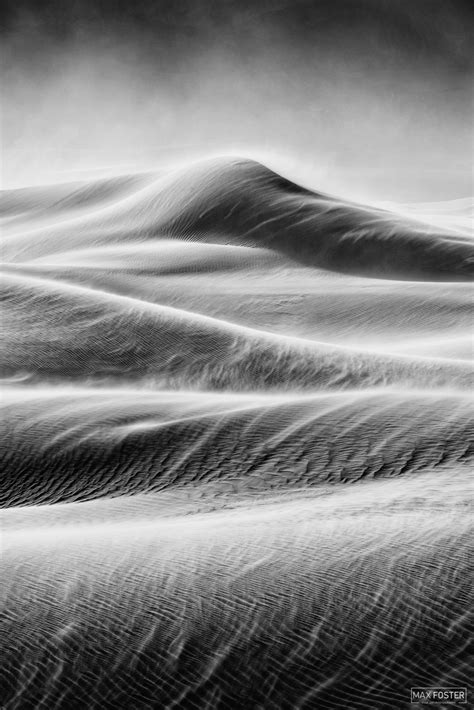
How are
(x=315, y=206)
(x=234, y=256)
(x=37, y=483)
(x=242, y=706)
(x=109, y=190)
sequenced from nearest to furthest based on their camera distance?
1. (x=242, y=706)
2. (x=37, y=483)
3. (x=234, y=256)
4. (x=315, y=206)
5. (x=109, y=190)

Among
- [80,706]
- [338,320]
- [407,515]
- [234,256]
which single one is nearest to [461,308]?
[338,320]

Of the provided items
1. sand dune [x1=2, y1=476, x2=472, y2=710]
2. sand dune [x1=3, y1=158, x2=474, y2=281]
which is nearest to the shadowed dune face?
sand dune [x1=2, y1=476, x2=472, y2=710]

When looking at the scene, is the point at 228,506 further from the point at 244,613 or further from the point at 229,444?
the point at 244,613

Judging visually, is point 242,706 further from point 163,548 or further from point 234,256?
point 234,256
